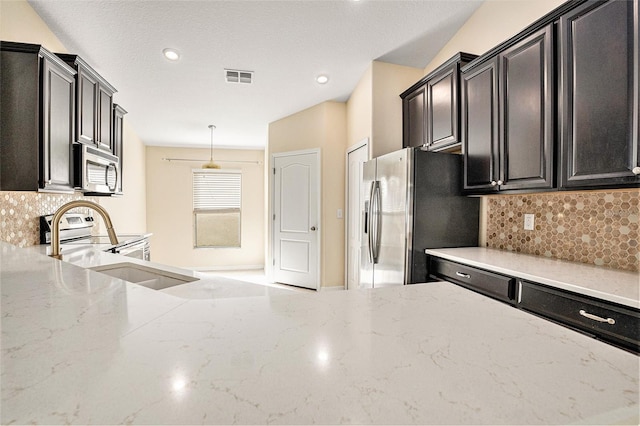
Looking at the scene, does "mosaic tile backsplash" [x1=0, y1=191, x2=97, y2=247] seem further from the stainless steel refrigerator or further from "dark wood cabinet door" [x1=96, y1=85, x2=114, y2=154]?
the stainless steel refrigerator

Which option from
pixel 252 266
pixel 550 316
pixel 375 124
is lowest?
pixel 252 266

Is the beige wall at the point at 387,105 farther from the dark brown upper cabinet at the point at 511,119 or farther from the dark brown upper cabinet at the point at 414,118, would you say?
the dark brown upper cabinet at the point at 511,119

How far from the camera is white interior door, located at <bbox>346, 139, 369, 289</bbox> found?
12.2ft

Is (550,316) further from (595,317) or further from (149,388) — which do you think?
(149,388)

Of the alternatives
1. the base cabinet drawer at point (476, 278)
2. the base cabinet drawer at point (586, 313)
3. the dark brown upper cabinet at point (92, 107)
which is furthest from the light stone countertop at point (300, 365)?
the dark brown upper cabinet at point (92, 107)

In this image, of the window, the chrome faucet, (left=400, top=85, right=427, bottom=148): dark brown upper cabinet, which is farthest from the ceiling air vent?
the window

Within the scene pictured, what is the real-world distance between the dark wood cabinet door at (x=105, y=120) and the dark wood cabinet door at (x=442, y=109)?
3.13m

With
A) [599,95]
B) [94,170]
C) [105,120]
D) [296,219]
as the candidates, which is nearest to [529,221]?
[599,95]

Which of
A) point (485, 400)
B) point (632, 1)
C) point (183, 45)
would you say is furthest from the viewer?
point (183, 45)

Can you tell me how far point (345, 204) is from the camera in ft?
13.7

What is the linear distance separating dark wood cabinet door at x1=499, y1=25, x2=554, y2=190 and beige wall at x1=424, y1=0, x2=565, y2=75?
0.42 meters

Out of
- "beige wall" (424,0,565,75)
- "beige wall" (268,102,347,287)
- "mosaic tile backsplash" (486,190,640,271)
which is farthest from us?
"beige wall" (268,102,347,287)

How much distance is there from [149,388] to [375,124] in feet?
10.7

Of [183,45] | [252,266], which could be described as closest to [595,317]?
[183,45]
